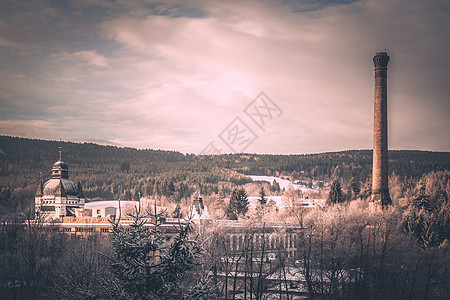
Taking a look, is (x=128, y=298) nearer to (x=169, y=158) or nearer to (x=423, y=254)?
(x=423, y=254)

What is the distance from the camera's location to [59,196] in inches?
3533

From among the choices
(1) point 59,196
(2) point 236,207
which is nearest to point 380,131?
(2) point 236,207

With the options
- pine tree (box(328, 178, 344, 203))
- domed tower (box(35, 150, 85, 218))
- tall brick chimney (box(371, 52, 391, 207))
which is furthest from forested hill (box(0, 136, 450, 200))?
tall brick chimney (box(371, 52, 391, 207))

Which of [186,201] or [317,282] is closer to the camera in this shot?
[317,282]

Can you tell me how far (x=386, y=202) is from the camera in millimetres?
60031

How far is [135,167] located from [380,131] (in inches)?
4808

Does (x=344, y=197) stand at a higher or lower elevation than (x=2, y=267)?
higher

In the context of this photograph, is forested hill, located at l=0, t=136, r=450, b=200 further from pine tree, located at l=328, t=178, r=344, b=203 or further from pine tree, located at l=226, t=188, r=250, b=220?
pine tree, located at l=328, t=178, r=344, b=203

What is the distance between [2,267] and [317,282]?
32820 millimetres

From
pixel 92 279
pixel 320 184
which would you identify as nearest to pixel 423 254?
pixel 92 279

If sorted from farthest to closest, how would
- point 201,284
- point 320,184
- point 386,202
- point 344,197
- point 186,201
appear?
point 320,184
point 186,201
point 344,197
point 386,202
point 201,284

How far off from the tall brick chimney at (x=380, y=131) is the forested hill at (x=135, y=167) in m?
67.5

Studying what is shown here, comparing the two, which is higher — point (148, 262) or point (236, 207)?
point (148, 262)

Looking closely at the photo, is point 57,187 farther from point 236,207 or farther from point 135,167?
point 135,167
